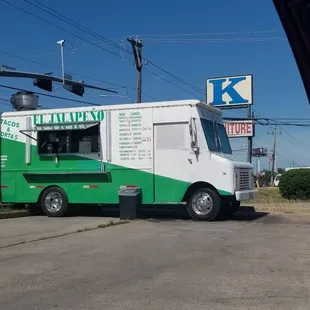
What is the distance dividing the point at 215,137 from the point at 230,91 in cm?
1792

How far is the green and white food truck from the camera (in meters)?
13.4

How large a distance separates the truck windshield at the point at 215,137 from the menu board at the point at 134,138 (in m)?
1.60

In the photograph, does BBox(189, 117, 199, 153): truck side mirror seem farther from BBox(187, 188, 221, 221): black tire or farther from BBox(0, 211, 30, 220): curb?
BBox(0, 211, 30, 220): curb

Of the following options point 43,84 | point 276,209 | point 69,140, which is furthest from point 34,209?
point 43,84

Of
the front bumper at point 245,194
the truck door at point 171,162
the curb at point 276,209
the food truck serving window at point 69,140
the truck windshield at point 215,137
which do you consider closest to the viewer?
the front bumper at point 245,194

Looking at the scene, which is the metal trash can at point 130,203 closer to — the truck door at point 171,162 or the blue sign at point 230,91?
the truck door at point 171,162

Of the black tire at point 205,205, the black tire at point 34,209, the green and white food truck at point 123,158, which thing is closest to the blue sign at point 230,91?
the green and white food truck at point 123,158

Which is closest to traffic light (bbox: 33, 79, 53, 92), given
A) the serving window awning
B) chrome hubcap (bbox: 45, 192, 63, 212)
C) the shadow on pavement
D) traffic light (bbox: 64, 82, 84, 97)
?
traffic light (bbox: 64, 82, 84, 97)

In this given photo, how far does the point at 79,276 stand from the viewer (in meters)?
6.53

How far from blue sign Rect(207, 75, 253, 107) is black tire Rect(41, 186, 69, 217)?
1767 centimetres

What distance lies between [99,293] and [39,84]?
62.0ft

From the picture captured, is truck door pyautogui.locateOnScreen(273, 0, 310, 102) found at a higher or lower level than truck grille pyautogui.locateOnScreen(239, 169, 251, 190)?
higher

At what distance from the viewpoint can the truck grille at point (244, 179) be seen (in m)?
13.7

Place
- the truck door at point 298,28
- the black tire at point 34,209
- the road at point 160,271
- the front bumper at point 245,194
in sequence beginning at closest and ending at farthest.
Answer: the truck door at point 298,28 → the road at point 160,271 → the front bumper at point 245,194 → the black tire at point 34,209
